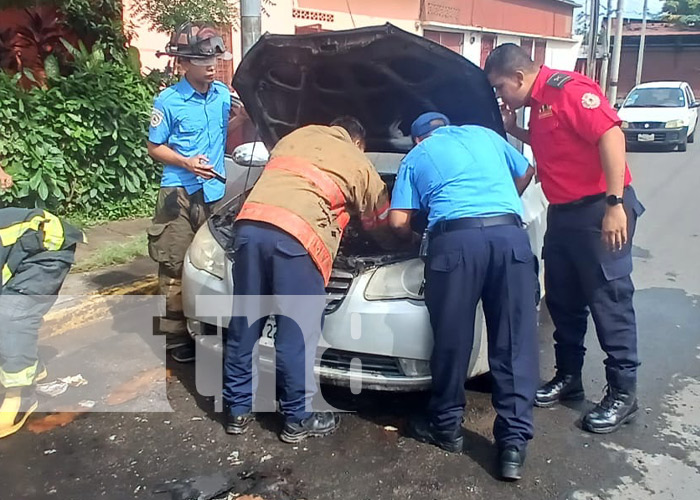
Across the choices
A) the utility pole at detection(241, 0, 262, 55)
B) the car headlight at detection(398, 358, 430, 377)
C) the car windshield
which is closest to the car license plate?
the car headlight at detection(398, 358, 430, 377)

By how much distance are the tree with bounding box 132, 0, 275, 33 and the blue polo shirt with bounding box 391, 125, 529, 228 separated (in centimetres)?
590

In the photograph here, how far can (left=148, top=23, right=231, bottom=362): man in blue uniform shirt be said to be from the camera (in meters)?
4.34

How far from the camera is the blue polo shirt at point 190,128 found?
4383 millimetres

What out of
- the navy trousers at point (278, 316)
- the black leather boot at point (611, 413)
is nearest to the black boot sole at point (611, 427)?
the black leather boot at point (611, 413)

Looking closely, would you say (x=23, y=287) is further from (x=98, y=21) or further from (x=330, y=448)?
(x=98, y=21)

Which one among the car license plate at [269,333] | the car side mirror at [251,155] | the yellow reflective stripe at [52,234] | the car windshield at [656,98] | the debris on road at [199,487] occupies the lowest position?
the debris on road at [199,487]

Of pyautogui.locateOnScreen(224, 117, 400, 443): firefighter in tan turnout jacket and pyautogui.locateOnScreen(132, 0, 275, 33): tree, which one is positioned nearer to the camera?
pyautogui.locateOnScreen(224, 117, 400, 443): firefighter in tan turnout jacket

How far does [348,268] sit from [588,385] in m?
1.62

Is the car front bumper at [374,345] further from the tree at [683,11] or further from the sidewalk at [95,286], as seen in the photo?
the tree at [683,11]

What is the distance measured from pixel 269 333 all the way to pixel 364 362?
494mm

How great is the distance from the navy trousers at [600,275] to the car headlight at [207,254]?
68.2 inches

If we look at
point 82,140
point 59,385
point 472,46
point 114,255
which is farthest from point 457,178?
point 472,46

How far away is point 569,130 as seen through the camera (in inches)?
140

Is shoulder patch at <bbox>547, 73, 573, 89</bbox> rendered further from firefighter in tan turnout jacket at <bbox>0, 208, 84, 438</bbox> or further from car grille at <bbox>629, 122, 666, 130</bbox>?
car grille at <bbox>629, 122, 666, 130</bbox>
